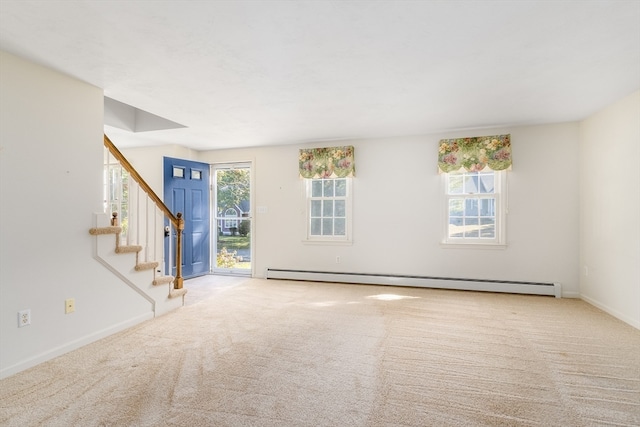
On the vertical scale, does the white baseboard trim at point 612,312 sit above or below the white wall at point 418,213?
below

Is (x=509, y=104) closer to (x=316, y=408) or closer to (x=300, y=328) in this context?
(x=300, y=328)

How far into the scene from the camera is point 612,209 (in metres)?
3.64

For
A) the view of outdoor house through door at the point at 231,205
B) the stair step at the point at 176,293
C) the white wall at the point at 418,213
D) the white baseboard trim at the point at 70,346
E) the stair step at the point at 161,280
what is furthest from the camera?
the view of outdoor house through door at the point at 231,205

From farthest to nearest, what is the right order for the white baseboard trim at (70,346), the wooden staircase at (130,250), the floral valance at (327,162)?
the floral valance at (327,162) < the wooden staircase at (130,250) < the white baseboard trim at (70,346)

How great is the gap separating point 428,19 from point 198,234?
5085mm

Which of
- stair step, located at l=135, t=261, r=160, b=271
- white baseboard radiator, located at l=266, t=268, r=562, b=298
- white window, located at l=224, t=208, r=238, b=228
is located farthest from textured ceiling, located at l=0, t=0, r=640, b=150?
white window, located at l=224, t=208, r=238, b=228

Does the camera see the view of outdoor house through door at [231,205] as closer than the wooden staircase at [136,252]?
No

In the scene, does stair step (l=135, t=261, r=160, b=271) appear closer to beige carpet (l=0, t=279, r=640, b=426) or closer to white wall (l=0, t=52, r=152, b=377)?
white wall (l=0, t=52, r=152, b=377)

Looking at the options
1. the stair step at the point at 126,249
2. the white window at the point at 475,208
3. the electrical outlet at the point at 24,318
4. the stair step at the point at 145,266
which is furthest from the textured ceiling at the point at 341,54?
the electrical outlet at the point at 24,318

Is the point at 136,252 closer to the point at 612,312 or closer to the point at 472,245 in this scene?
the point at 472,245

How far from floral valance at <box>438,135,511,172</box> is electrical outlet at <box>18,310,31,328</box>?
4.93 m

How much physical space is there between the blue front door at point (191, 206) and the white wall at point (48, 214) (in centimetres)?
226

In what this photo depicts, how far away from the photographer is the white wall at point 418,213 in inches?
172

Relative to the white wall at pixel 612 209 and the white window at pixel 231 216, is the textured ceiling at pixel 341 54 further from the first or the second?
the white window at pixel 231 216
